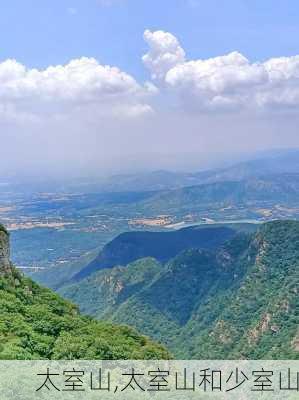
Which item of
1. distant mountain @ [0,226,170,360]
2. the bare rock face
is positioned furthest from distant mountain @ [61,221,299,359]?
the bare rock face

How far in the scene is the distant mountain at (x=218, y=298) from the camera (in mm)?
76438

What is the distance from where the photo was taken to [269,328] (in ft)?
247

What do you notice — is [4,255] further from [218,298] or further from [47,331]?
[218,298]

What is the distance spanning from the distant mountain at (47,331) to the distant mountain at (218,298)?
40.3 m

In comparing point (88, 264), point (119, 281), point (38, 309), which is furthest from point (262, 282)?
point (88, 264)

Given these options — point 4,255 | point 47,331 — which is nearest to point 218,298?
point 4,255

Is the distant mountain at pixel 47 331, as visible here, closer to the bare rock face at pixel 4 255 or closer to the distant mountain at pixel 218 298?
the bare rock face at pixel 4 255

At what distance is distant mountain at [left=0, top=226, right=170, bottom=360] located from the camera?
21500 mm

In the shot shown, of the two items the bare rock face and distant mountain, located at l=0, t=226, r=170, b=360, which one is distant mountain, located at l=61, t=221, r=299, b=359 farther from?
the bare rock face

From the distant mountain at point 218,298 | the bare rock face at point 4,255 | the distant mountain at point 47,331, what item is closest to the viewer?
the distant mountain at point 47,331

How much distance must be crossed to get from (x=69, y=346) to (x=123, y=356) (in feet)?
10.4

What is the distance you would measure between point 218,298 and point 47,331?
7922 centimetres

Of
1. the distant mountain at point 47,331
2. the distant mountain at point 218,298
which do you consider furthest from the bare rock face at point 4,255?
the distant mountain at point 218,298

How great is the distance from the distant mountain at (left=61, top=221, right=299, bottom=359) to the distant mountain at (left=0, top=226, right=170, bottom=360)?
4034cm
